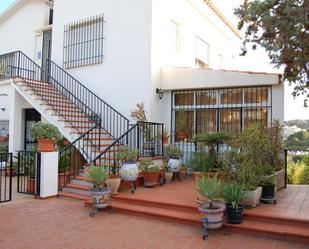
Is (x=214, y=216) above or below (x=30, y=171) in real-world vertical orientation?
below

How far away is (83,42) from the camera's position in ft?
38.9

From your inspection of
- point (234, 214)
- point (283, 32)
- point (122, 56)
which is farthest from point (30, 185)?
point (283, 32)

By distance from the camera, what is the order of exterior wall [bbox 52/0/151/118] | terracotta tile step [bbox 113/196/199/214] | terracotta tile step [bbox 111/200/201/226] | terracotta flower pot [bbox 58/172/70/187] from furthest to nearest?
exterior wall [bbox 52/0/151/118] → terracotta flower pot [bbox 58/172/70/187] → terracotta tile step [bbox 113/196/199/214] → terracotta tile step [bbox 111/200/201/226]

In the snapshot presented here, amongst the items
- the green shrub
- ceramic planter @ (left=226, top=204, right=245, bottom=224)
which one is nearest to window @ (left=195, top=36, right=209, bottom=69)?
the green shrub

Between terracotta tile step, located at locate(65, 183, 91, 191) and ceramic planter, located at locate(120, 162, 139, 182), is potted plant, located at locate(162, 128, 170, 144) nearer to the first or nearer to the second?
ceramic planter, located at locate(120, 162, 139, 182)

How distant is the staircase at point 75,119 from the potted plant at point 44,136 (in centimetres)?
47

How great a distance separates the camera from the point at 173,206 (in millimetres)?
6309

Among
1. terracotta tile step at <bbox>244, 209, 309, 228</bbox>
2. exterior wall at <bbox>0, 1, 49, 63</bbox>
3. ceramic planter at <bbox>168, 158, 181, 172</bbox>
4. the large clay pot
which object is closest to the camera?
terracotta tile step at <bbox>244, 209, 309, 228</bbox>

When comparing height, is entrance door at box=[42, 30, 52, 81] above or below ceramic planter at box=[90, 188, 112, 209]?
above

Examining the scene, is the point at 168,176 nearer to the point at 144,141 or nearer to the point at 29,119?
the point at 144,141

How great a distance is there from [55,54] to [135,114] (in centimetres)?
517

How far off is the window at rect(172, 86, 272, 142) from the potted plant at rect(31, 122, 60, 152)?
169 inches

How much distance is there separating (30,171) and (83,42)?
18.8ft

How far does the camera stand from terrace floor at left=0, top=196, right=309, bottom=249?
4.80 m
